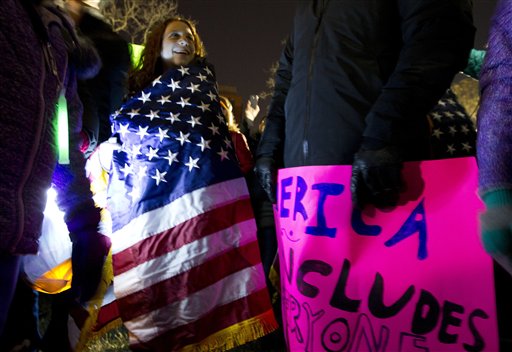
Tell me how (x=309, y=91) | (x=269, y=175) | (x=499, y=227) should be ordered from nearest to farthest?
(x=499, y=227) → (x=309, y=91) → (x=269, y=175)

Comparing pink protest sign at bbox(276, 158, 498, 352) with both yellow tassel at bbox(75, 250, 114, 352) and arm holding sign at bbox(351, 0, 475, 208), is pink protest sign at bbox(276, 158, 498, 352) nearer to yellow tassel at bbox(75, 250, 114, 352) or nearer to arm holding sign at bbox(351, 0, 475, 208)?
arm holding sign at bbox(351, 0, 475, 208)

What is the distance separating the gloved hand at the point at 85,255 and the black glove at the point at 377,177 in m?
1.14

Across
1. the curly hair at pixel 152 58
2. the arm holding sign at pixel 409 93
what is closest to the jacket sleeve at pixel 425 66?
the arm holding sign at pixel 409 93

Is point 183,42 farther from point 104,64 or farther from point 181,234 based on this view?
point 181,234

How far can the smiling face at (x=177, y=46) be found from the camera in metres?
3.05

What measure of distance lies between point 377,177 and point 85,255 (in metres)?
1.28

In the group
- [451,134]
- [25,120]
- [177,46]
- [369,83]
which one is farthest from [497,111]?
[177,46]

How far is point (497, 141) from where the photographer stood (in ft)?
3.80

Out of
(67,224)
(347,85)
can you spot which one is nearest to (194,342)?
(67,224)

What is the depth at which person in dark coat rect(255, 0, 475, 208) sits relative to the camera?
1.53 metres

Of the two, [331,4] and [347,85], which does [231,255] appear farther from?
[331,4]

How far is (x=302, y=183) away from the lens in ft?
5.79

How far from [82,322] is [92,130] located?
40.2 inches

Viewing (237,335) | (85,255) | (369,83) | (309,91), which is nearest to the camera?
(369,83)
